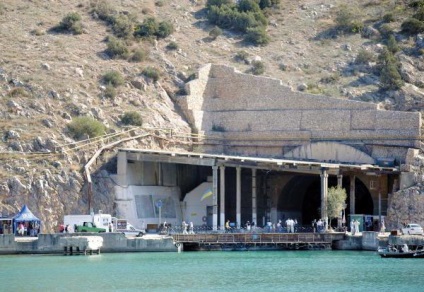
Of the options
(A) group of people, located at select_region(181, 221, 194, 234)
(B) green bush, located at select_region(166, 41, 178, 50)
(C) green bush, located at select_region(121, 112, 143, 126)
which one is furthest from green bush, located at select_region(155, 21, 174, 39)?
(A) group of people, located at select_region(181, 221, 194, 234)

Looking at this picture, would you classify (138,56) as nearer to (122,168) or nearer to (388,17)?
(122,168)

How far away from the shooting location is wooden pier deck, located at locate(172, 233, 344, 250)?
270 ft

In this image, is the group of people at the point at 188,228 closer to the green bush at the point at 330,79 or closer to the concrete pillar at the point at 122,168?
the concrete pillar at the point at 122,168

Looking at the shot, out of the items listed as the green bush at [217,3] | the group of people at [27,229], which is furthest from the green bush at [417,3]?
the group of people at [27,229]

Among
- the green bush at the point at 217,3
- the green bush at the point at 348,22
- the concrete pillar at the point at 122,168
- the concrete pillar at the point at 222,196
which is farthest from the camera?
the green bush at the point at 217,3

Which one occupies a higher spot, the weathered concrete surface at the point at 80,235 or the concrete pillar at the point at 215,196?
the concrete pillar at the point at 215,196

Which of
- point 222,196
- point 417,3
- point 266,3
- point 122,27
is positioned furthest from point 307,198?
point 266,3

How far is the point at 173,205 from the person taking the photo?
92.6 m

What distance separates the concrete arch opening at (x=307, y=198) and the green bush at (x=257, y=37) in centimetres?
1591

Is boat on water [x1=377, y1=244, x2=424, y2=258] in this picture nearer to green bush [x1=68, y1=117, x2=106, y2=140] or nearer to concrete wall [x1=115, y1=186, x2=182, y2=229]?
concrete wall [x1=115, y1=186, x2=182, y2=229]

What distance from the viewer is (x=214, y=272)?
220ft

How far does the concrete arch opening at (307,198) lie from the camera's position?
9638 centimetres

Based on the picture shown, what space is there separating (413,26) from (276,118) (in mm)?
18594

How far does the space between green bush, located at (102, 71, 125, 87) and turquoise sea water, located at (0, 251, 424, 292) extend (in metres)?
20.9
